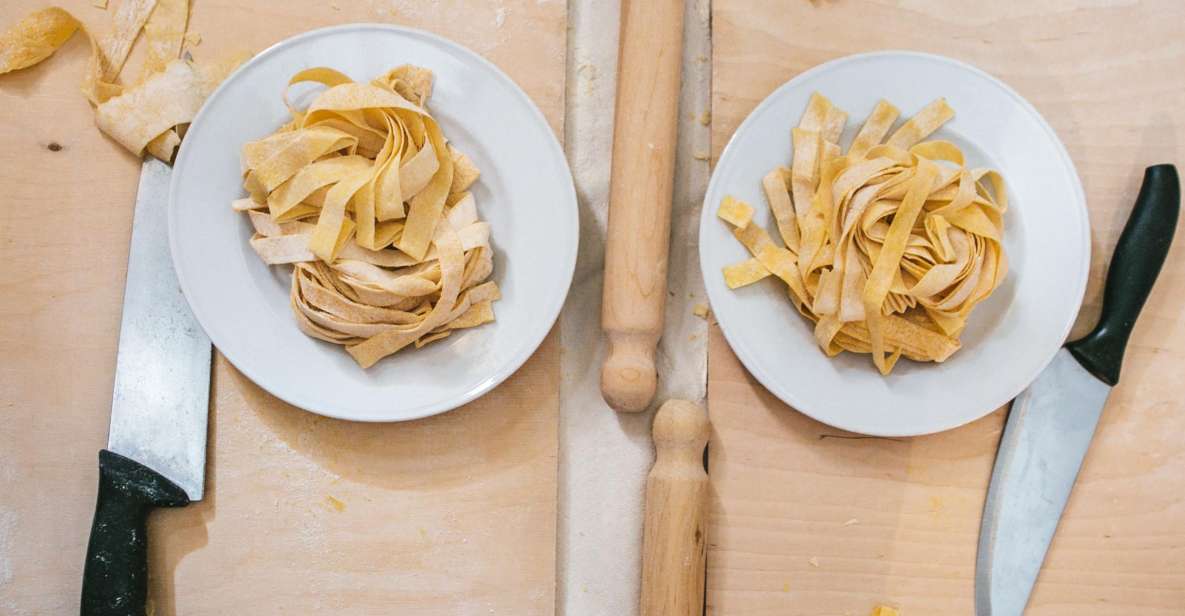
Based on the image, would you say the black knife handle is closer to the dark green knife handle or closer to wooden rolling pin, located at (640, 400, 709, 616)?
wooden rolling pin, located at (640, 400, 709, 616)

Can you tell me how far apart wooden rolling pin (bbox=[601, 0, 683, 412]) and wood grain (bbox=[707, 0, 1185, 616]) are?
114 millimetres

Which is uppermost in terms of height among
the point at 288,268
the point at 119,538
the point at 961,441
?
the point at 288,268

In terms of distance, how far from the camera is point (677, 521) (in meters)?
1.19

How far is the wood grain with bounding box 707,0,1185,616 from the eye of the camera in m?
1.27

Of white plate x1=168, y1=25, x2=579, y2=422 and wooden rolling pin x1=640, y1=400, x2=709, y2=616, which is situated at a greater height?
white plate x1=168, y1=25, x2=579, y2=422

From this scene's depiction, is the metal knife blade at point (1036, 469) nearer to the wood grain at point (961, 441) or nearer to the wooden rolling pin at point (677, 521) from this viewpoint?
the wood grain at point (961, 441)

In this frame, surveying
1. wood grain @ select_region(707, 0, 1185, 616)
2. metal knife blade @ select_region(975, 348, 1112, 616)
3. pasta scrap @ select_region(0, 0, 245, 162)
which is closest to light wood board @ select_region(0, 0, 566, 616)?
pasta scrap @ select_region(0, 0, 245, 162)

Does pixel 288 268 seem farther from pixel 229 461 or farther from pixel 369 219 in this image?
pixel 229 461

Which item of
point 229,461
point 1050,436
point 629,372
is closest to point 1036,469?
point 1050,436

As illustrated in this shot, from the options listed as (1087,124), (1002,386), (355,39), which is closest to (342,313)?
(355,39)

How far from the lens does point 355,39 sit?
1196 millimetres

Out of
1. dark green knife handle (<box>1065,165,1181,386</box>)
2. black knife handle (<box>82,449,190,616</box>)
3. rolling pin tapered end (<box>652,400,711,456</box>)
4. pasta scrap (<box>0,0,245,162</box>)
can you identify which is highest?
pasta scrap (<box>0,0,245,162</box>)

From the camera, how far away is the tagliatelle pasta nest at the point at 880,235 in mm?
1152

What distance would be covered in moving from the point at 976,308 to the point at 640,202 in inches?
19.6
